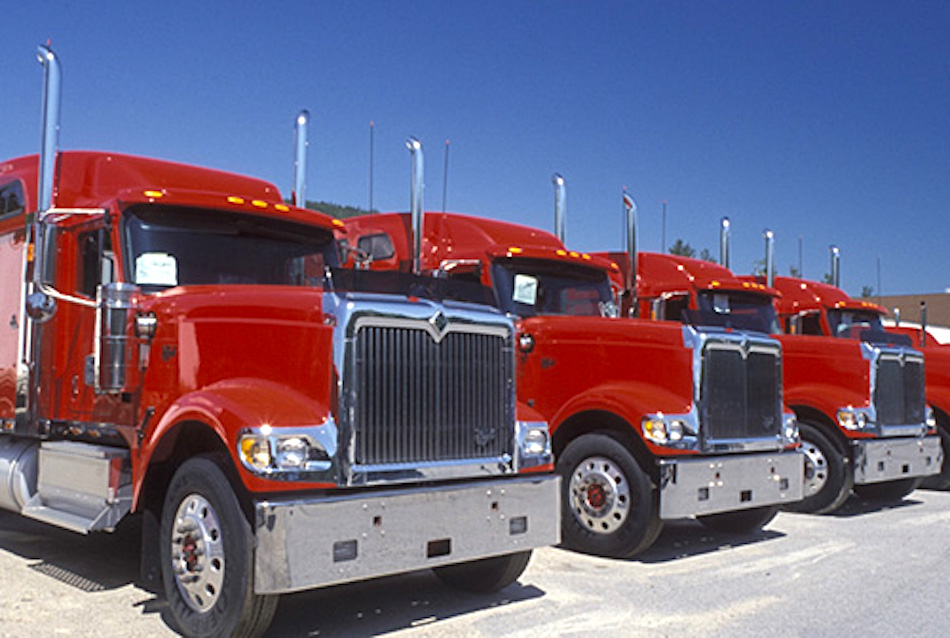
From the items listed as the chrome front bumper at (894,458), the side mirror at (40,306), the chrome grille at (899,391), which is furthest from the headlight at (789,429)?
the side mirror at (40,306)

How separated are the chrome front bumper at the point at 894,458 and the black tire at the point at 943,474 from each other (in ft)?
5.39

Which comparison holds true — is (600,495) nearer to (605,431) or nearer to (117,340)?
(605,431)

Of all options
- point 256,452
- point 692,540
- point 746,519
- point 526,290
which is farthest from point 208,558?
point 746,519

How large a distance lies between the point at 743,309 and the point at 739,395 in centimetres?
239

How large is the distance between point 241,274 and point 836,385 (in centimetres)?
719

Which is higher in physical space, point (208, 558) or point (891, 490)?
point (208, 558)

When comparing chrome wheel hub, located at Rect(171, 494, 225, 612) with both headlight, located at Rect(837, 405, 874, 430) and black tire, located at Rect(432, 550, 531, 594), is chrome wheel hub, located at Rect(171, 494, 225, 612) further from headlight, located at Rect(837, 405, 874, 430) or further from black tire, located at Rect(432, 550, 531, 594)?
headlight, located at Rect(837, 405, 874, 430)

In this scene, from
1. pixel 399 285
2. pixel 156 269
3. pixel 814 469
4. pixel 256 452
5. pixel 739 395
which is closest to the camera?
pixel 256 452

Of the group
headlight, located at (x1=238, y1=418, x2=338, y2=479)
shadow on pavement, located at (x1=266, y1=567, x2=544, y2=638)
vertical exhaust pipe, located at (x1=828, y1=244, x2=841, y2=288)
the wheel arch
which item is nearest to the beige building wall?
vertical exhaust pipe, located at (x1=828, y1=244, x2=841, y2=288)

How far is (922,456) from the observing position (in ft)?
37.1

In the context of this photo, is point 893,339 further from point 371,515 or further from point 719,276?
point 371,515

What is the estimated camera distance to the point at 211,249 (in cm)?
652

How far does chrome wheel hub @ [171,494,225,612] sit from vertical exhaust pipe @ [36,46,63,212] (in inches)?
103

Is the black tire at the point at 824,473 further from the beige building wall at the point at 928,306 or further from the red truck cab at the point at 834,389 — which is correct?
the beige building wall at the point at 928,306
